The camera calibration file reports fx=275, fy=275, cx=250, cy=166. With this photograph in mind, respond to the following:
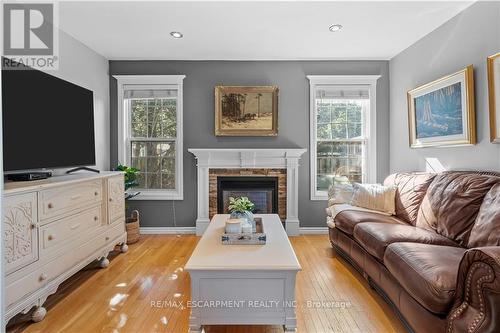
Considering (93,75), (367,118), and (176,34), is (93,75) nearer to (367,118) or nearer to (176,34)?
(176,34)

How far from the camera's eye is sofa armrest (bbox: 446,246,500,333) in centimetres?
125

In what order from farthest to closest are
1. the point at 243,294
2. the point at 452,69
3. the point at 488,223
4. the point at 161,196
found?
the point at 161,196, the point at 452,69, the point at 488,223, the point at 243,294

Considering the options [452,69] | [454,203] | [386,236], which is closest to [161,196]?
[386,236]

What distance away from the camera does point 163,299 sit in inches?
88.7

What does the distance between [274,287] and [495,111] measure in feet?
7.62

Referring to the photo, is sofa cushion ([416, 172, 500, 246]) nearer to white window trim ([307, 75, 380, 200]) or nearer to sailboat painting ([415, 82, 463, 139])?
sailboat painting ([415, 82, 463, 139])

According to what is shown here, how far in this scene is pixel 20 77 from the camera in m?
2.13

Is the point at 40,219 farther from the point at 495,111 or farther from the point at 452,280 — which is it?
the point at 495,111

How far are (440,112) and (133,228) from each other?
3.89 m

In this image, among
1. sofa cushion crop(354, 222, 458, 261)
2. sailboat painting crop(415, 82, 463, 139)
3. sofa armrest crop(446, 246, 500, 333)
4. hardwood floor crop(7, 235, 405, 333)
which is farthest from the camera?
sailboat painting crop(415, 82, 463, 139)

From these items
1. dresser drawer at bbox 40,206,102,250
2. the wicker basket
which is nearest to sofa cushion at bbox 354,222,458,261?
dresser drawer at bbox 40,206,102,250

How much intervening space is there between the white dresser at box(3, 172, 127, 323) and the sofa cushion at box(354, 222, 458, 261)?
2524 millimetres

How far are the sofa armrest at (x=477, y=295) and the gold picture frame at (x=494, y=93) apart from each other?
4.79ft

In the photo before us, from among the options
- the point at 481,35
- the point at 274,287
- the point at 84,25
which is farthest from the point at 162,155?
the point at 481,35
